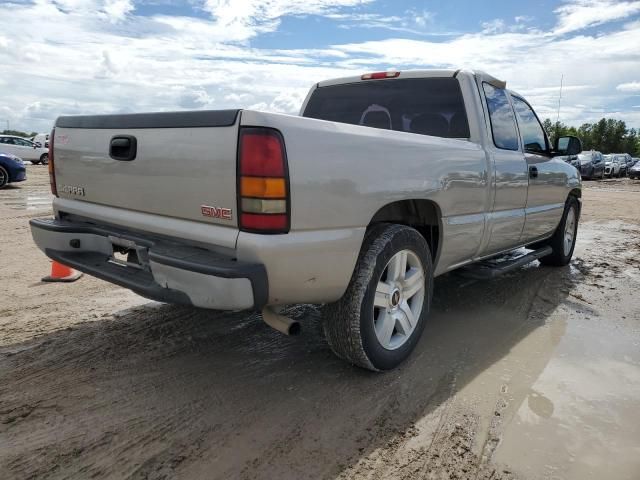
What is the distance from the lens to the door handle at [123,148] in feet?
9.14

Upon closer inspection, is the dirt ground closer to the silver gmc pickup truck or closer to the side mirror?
the silver gmc pickup truck

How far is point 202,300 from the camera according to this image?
2361mm

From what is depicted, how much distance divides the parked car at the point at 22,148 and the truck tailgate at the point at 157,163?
23.1m

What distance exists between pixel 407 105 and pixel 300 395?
2.53 meters

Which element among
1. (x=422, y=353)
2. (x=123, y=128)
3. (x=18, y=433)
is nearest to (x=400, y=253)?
(x=422, y=353)

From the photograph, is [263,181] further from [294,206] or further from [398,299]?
[398,299]

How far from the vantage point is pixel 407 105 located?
4145 millimetres

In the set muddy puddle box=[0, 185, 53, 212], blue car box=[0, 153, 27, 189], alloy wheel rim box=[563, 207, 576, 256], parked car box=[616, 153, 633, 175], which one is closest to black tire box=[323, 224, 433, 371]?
alloy wheel rim box=[563, 207, 576, 256]

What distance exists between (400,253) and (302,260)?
84cm

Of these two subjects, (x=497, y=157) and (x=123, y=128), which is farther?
(x=497, y=157)

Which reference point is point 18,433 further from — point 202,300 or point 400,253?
point 400,253

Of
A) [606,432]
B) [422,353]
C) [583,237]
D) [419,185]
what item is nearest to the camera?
[606,432]

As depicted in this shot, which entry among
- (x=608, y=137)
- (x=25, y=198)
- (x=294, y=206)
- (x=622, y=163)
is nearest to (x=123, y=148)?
(x=294, y=206)

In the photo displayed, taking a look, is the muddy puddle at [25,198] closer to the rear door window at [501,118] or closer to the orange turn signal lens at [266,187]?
the rear door window at [501,118]
